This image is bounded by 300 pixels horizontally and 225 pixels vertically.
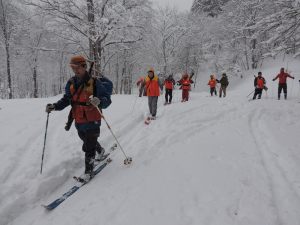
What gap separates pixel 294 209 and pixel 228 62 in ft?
116

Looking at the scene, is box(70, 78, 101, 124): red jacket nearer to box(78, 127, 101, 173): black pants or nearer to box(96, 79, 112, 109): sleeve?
box(96, 79, 112, 109): sleeve

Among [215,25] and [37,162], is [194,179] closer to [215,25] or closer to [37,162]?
[37,162]

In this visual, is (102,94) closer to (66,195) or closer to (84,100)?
(84,100)

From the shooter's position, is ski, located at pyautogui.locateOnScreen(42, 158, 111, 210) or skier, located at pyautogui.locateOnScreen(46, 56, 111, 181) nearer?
ski, located at pyautogui.locateOnScreen(42, 158, 111, 210)

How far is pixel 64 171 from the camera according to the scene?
18.3 feet

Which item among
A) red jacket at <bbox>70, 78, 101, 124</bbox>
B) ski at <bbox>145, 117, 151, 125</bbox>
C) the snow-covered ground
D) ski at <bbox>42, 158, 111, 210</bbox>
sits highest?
red jacket at <bbox>70, 78, 101, 124</bbox>

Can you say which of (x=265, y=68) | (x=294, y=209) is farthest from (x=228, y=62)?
(x=294, y=209)

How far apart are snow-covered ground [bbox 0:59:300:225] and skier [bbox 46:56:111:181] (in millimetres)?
888

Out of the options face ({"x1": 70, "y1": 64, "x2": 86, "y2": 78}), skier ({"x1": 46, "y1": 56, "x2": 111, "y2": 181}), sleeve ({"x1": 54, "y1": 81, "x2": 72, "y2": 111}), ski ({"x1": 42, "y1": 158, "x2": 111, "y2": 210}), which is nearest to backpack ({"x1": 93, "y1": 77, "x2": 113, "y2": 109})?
skier ({"x1": 46, "y1": 56, "x2": 111, "y2": 181})

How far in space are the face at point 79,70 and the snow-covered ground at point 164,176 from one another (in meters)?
2.04

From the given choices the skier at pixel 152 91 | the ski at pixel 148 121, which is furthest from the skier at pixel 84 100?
the skier at pixel 152 91

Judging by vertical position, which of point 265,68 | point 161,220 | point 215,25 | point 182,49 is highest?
point 215,25

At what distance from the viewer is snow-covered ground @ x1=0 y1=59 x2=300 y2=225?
3902 millimetres

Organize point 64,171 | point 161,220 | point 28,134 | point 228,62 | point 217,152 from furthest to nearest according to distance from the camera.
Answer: point 228,62 → point 28,134 → point 217,152 → point 64,171 → point 161,220
